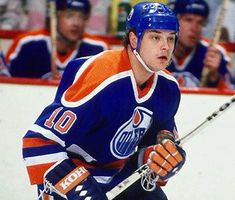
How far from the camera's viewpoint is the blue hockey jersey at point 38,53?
11.0ft

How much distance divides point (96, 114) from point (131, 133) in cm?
16

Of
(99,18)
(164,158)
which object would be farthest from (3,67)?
(164,158)

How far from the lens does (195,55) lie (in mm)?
3457

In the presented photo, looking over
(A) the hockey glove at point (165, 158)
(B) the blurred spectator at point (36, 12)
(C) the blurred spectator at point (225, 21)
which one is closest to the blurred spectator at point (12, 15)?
(B) the blurred spectator at point (36, 12)

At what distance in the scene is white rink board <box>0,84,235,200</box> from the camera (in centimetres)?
284

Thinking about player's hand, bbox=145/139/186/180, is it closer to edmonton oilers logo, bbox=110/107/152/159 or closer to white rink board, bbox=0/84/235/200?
edmonton oilers logo, bbox=110/107/152/159

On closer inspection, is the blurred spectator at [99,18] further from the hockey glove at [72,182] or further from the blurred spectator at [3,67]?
the hockey glove at [72,182]

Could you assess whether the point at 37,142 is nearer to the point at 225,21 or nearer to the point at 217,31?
the point at 217,31

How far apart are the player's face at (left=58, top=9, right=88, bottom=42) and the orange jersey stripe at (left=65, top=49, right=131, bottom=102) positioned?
4.33 feet

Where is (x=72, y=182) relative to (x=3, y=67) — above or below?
above

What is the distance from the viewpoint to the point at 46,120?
6.51 ft

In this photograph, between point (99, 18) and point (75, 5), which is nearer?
point (75, 5)

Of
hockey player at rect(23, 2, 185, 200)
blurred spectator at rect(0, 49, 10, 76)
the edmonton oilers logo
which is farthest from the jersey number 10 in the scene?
blurred spectator at rect(0, 49, 10, 76)

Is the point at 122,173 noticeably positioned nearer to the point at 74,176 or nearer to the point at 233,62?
the point at 74,176
